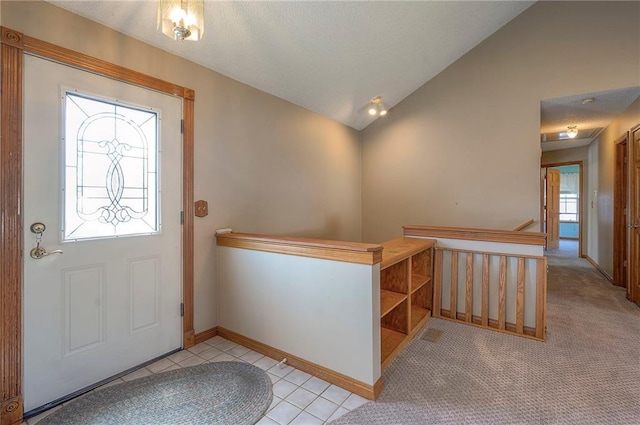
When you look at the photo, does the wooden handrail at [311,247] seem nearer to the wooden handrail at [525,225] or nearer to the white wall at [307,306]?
the white wall at [307,306]

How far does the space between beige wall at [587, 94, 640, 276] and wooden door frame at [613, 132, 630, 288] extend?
0.46 ft

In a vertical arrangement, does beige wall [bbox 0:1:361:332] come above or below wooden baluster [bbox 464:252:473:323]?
above

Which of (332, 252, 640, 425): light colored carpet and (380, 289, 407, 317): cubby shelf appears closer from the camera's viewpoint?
(332, 252, 640, 425): light colored carpet

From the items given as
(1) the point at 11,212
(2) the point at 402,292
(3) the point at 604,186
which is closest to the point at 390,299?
(2) the point at 402,292

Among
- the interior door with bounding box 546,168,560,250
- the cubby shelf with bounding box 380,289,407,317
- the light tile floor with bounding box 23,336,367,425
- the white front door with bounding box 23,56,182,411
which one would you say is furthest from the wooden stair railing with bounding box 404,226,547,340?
the interior door with bounding box 546,168,560,250

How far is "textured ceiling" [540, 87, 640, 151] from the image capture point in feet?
10.8

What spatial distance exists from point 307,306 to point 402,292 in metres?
0.96

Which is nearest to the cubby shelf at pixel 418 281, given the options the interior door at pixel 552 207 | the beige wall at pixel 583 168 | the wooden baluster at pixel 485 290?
the wooden baluster at pixel 485 290

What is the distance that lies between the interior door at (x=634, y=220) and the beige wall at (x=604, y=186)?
11.3 inches

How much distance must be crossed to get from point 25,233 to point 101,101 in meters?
0.97

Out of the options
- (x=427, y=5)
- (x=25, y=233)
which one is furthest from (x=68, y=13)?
(x=427, y=5)

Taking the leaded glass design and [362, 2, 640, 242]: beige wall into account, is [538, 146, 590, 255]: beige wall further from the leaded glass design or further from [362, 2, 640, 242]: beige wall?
the leaded glass design

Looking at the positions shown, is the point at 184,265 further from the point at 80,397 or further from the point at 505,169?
the point at 505,169

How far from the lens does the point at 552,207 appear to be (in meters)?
7.18
